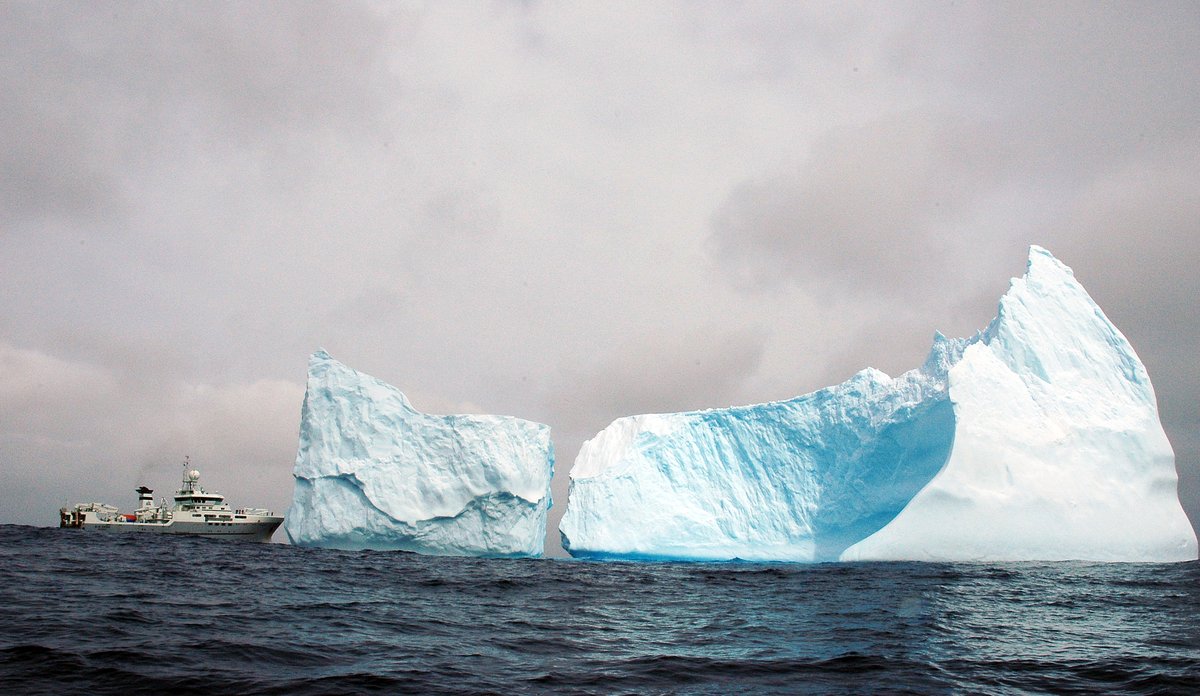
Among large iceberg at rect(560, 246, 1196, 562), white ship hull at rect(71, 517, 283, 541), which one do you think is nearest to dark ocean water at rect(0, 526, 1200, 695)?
large iceberg at rect(560, 246, 1196, 562)

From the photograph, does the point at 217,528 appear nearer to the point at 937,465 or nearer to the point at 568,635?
the point at 937,465

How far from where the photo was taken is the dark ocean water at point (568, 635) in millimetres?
5523

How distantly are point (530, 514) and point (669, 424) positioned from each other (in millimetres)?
5474

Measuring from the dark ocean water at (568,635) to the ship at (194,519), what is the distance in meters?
18.8

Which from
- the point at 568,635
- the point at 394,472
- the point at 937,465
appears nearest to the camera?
the point at 568,635

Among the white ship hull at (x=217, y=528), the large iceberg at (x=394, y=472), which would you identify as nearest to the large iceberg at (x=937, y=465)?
the large iceberg at (x=394, y=472)

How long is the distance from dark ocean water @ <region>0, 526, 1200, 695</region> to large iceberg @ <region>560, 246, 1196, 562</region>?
6087 millimetres

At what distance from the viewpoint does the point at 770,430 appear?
25734mm

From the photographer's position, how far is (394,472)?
24578 mm

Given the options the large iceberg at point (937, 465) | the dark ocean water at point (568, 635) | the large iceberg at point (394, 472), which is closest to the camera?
the dark ocean water at point (568, 635)

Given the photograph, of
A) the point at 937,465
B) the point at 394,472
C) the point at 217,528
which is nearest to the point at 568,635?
the point at 937,465

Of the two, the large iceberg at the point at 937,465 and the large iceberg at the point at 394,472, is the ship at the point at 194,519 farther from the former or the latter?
the large iceberg at the point at 937,465

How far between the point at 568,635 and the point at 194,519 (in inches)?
1111

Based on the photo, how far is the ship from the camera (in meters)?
31.0
